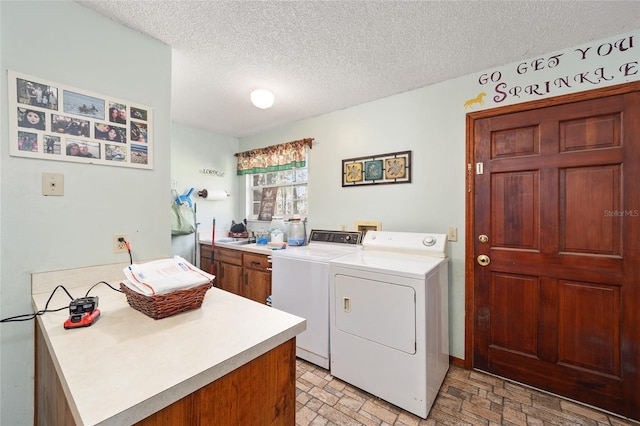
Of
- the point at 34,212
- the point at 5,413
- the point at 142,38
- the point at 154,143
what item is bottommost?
the point at 5,413

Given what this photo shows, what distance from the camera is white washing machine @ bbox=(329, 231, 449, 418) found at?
5.42 feet

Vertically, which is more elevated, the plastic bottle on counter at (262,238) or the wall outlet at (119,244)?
the wall outlet at (119,244)

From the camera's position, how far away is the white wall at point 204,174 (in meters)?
3.37

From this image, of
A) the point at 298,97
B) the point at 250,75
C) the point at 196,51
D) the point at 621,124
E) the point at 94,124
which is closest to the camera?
the point at 94,124

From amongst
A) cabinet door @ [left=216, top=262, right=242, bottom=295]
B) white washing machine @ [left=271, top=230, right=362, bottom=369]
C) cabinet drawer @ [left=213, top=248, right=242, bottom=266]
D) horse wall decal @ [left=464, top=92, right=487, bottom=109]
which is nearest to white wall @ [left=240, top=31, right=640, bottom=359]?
horse wall decal @ [left=464, top=92, right=487, bottom=109]

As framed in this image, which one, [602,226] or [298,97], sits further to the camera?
[298,97]

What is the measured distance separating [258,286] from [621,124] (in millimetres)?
3082

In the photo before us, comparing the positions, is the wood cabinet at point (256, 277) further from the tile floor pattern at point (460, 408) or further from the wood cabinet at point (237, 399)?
the wood cabinet at point (237, 399)

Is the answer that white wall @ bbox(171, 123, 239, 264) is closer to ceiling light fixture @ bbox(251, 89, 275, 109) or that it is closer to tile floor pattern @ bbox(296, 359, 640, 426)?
ceiling light fixture @ bbox(251, 89, 275, 109)

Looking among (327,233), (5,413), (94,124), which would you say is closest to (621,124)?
(327,233)

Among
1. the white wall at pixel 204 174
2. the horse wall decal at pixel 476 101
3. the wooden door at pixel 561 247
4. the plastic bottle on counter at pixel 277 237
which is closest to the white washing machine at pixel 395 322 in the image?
the wooden door at pixel 561 247

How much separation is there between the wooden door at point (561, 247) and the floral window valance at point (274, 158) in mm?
1781

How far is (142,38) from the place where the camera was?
165cm

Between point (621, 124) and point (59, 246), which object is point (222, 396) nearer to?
point (59, 246)
